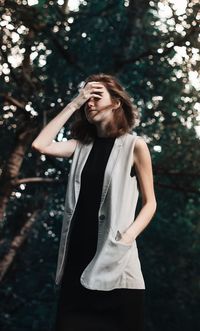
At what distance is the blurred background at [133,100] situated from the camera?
36.1 ft

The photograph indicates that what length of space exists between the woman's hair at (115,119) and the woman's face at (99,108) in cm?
4

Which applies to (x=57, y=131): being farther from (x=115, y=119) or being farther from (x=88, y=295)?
(x=88, y=295)

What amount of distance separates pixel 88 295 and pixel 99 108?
953mm

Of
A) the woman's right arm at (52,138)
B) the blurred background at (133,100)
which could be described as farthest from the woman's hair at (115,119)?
the blurred background at (133,100)

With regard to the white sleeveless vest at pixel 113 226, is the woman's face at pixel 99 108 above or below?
above

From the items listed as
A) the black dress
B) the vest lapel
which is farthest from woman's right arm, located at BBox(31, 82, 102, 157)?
the black dress

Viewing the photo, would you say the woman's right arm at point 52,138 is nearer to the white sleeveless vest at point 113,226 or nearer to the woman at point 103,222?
the woman at point 103,222

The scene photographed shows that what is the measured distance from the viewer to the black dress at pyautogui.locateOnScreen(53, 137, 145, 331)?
246 centimetres

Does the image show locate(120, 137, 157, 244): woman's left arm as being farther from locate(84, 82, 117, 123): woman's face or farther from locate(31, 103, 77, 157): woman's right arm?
locate(31, 103, 77, 157): woman's right arm

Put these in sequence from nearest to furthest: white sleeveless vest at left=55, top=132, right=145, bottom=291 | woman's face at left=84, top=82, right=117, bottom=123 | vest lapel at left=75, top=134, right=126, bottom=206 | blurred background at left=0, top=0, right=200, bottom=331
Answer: white sleeveless vest at left=55, top=132, right=145, bottom=291 → vest lapel at left=75, top=134, right=126, bottom=206 → woman's face at left=84, top=82, right=117, bottom=123 → blurred background at left=0, top=0, right=200, bottom=331

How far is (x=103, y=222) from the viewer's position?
2479 millimetres

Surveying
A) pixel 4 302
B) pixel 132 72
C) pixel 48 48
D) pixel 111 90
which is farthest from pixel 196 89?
pixel 4 302

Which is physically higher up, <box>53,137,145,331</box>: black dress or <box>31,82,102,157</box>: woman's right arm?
<box>31,82,102,157</box>: woman's right arm

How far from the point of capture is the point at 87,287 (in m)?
2.42
